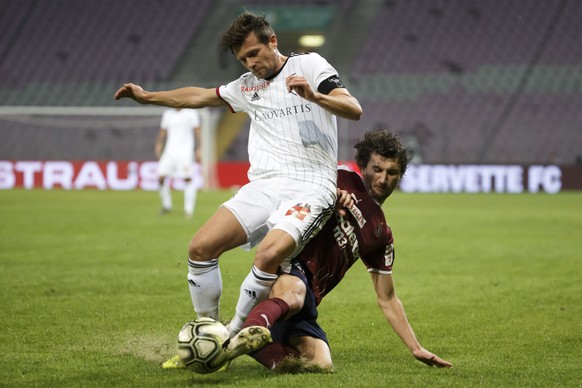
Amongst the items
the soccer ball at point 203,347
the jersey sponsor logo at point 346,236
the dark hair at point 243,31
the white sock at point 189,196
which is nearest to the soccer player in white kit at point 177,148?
the white sock at point 189,196

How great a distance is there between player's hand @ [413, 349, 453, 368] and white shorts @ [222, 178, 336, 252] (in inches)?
33.3

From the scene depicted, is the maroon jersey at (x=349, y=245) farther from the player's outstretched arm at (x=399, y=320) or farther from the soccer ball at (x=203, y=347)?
the soccer ball at (x=203, y=347)

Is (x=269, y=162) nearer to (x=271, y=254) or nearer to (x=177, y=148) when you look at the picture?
(x=271, y=254)

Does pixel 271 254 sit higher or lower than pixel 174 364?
higher

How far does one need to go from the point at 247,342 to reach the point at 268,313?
0.33 m

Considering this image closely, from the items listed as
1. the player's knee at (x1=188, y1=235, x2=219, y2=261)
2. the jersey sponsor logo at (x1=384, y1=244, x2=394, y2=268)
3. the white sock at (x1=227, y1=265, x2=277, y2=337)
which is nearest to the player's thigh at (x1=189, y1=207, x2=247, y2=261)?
the player's knee at (x1=188, y1=235, x2=219, y2=261)

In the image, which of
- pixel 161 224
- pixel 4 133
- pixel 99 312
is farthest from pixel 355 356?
pixel 4 133

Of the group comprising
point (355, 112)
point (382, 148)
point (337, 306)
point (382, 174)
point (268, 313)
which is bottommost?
point (337, 306)

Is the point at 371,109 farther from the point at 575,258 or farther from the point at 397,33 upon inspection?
the point at 575,258

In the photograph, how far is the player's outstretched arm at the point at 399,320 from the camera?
187 inches

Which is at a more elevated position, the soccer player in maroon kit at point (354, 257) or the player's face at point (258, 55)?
the player's face at point (258, 55)

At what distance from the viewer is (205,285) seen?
15.7 feet

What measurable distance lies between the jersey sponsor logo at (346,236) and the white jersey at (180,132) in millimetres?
12197

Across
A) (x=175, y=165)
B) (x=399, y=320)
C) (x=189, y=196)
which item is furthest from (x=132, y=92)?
(x=175, y=165)
